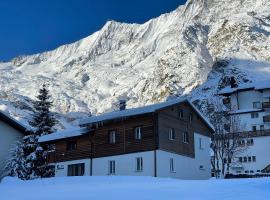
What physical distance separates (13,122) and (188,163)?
16.5 m

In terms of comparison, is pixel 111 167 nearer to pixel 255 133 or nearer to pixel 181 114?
pixel 181 114

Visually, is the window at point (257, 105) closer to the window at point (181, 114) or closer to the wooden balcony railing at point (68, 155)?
the window at point (181, 114)

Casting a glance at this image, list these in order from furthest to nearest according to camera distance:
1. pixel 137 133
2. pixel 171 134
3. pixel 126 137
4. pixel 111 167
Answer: pixel 171 134 → pixel 111 167 → pixel 126 137 → pixel 137 133

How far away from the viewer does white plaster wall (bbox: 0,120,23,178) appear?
39.5 m

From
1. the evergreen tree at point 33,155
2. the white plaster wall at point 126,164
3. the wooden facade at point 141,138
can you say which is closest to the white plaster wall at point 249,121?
the wooden facade at point 141,138

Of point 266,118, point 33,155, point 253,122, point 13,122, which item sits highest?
point 266,118

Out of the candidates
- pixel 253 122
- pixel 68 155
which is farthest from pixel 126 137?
pixel 253 122

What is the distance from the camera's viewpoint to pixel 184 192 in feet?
61.2

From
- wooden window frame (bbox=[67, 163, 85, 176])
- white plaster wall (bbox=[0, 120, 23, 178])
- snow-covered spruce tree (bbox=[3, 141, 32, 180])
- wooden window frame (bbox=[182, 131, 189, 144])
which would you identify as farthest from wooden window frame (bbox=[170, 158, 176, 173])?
white plaster wall (bbox=[0, 120, 23, 178])

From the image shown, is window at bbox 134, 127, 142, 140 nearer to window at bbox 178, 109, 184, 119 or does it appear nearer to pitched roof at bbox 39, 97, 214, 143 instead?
pitched roof at bbox 39, 97, 214, 143

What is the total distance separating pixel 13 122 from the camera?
4028 cm

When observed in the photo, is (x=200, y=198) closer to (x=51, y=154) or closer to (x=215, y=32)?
(x=51, y=154)

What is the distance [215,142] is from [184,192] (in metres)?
44.2

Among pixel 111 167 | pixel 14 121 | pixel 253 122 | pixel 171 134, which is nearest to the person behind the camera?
pixel 14 121
